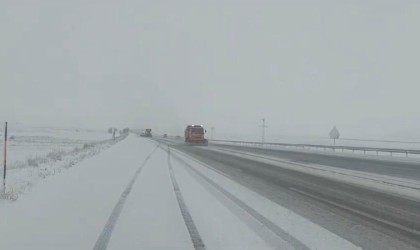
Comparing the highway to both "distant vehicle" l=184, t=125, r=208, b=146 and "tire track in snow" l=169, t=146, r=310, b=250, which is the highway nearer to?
"tire track in snow" l=169, t=146, r=310, b=250

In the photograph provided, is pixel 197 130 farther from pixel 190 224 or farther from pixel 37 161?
pixel 190 224

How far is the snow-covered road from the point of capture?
825cm

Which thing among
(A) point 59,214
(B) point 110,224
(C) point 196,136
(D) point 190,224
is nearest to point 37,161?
(A) point 59,214

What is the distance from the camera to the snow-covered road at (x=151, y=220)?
8.25 metres

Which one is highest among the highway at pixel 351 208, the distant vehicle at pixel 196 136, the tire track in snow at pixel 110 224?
the distant vehicle at pixel 196 136

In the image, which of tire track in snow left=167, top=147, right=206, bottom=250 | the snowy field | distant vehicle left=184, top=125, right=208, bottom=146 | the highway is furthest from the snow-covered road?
distant vehicle left=184, top=125, right=208, bottom=146

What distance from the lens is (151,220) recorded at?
10352 mm

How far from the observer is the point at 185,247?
7.89 metres

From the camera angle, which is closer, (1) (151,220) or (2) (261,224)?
(2) (261,224)

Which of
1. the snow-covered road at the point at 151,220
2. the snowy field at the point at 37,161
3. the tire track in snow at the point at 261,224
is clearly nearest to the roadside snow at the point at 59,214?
the snow-covered road at the point at 151,220

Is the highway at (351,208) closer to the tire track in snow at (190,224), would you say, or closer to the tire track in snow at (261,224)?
the tire track in snow at (261,224)

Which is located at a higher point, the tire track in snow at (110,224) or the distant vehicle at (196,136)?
the distant vehicle at (196,136)

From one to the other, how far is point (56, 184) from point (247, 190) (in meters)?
5.90

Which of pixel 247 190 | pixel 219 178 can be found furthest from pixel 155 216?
pixel 219 178
